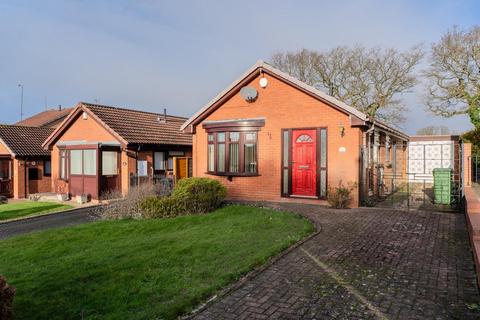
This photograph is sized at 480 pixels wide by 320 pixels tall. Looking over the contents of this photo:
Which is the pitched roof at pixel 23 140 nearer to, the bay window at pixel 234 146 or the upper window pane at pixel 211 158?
the upper window pane at pixel 211 158

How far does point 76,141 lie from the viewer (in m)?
21.7

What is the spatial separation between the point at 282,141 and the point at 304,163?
1.19m

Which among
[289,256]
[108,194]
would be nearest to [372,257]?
[289,256]

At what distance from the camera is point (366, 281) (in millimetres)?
5406

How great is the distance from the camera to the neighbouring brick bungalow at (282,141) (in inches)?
493

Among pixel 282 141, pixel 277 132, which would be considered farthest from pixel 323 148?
pixel 277 132

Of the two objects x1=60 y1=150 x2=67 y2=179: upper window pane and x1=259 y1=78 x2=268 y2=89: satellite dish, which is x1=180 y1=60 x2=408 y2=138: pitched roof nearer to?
x1=259 y1=78 x2=268 y2=89: satellite dish

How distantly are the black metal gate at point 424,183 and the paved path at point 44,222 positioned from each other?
1079 centimetres

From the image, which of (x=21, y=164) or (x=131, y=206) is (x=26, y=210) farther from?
(x=131, y=206)

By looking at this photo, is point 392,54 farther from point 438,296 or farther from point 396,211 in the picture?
point 438,296

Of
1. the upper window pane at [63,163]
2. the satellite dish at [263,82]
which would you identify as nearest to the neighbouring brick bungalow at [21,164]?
the upper window pane at [63,163]

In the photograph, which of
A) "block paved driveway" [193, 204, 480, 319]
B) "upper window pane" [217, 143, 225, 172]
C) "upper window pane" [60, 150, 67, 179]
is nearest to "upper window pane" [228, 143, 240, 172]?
"upper window pane" [217, 143, 225, 172]

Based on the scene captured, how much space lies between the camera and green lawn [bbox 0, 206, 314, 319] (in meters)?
4.93

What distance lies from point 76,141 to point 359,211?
56.9 feet
